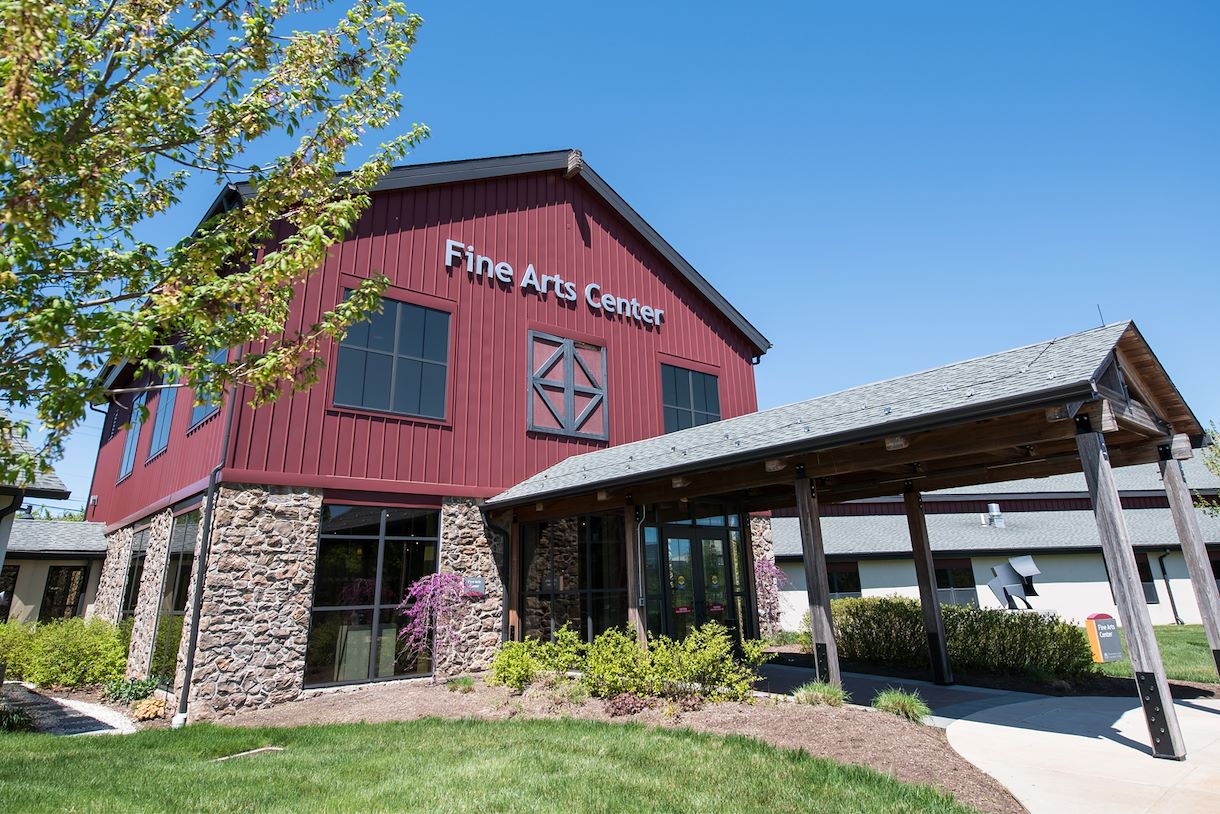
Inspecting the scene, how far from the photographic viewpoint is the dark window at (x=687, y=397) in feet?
50.8

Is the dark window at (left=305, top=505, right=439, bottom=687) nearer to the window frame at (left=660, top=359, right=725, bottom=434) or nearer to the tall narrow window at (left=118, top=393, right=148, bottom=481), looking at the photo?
the window frame at (left=660, top=359, right=725, bottom=434)

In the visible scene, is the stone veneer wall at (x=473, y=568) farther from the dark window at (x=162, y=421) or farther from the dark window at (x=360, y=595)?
the dark window at (x=162, y=421)

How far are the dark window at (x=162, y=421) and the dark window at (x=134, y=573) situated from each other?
176 centimetres

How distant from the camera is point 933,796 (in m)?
4.47

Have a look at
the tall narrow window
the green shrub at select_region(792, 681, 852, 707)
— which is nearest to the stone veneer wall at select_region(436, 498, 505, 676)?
the green shrub at select_region(792, 681, 852, 707)

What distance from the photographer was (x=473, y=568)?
1134cm

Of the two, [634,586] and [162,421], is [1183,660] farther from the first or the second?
[162,421]

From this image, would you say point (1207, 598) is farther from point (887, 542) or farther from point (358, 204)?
point (887, 542)

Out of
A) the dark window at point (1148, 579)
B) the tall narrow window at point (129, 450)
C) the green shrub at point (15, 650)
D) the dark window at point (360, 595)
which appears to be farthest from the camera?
the dark window at point (1148, 579)

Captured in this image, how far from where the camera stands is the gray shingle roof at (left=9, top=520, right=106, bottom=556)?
56.4 ft

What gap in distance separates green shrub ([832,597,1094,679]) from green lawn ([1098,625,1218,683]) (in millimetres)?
873

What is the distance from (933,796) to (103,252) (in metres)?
7.40

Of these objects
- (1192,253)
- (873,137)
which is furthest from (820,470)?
(1192,253)

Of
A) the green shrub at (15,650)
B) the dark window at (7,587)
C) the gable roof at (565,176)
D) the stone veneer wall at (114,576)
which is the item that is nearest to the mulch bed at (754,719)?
the green shrub at (15,650)
